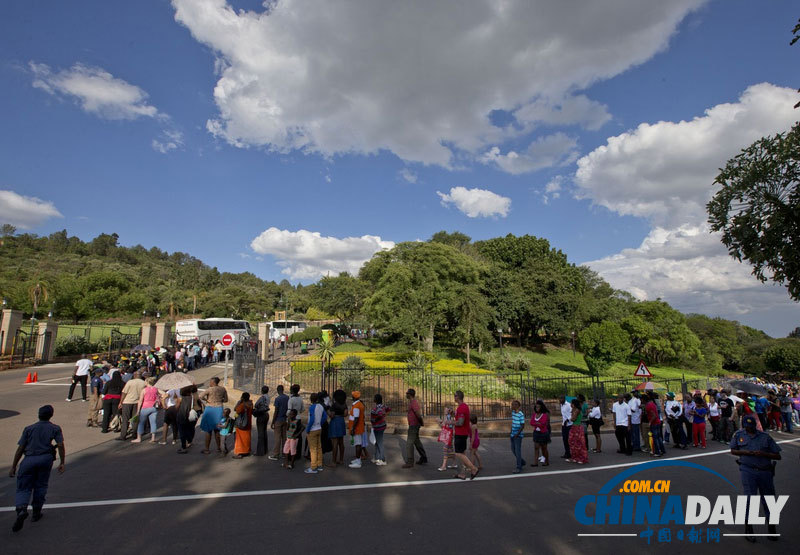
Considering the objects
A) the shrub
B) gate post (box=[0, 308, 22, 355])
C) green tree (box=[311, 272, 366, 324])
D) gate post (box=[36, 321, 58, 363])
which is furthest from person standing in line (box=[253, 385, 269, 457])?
green tree (box=[311, 272, 366, 324])

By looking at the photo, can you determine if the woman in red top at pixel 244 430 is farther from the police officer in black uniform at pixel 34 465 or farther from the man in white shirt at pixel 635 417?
the man in white shirt at pixel 635 417

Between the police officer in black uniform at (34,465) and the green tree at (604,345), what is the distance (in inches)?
1255

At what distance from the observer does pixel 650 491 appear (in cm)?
746

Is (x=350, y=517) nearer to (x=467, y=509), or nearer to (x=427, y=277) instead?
(x=467, y=509)

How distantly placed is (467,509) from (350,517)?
6.14ft

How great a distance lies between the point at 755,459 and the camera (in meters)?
5.57

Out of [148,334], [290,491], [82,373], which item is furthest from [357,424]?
[148,334]

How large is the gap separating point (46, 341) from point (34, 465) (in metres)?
24.2

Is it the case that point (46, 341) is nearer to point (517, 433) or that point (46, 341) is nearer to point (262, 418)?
point (262, 418)

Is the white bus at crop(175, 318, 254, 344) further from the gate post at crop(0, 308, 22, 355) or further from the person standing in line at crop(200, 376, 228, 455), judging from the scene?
the person standing in line at crop(200, 376, 228, 455)

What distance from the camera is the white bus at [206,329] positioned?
34031 mm

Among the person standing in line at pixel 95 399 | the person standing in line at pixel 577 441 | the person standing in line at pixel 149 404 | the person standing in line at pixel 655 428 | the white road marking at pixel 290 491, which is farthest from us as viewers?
the person standing in line at pixel 95 399

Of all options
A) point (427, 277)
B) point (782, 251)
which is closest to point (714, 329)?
point (427, 277)

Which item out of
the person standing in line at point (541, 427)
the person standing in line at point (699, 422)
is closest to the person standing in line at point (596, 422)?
the person standing in line at point (541, 427)
